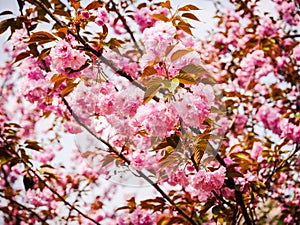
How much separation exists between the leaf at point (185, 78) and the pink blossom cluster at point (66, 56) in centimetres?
43

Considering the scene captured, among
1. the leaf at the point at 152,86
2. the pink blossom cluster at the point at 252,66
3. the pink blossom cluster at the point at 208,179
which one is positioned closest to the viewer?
the leaf at the point at 152,86

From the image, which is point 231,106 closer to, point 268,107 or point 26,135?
point 268,107

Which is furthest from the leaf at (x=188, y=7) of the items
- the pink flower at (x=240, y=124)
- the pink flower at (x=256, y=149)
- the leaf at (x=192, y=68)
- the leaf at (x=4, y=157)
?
the pink flower at (x=240, y=124)

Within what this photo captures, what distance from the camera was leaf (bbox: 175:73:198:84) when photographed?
45.1 inches

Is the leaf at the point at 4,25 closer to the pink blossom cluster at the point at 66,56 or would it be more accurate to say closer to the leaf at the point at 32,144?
the pink blossom cluster at the point at 66,56

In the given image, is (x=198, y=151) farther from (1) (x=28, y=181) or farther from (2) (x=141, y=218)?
(1) (x=28, y=181)

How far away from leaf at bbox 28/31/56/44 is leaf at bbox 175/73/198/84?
547mm

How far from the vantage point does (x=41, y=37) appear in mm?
1340

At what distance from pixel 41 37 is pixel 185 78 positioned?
60cm

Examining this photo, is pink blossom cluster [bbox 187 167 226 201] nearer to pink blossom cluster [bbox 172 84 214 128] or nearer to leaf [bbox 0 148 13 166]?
pink blossom cluster [bbox 172 84 214 128]

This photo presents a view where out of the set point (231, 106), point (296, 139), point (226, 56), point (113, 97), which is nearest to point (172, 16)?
point (113, 97)

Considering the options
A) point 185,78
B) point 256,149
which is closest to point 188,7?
point 185,78

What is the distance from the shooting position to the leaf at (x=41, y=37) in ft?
4.33

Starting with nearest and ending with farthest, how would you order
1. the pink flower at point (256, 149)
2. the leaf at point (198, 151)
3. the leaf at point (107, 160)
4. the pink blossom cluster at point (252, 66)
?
the leaf at point (198, 151) < the leaf at point (107, 160) < the pink flower at point (256, 149) < the pink blossom cluster at point (252, 66)
